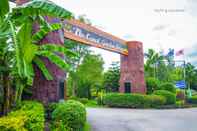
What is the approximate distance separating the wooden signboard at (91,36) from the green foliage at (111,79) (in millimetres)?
7444

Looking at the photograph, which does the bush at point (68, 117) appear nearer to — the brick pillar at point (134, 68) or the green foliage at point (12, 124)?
the green foliage at point (12, 124)

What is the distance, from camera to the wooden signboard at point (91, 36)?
633 inches

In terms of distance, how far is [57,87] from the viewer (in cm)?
1147

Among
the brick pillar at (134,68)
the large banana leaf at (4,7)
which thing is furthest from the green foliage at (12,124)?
the brick pillar at (134,68)

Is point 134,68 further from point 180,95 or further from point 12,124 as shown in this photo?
point 12,124

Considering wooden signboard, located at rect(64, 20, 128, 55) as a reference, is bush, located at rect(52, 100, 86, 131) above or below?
below

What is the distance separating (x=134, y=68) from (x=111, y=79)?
6962 millimetres

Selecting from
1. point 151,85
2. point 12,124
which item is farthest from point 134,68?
point 12,124

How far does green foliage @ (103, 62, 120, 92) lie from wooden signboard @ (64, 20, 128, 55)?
744 centimetres

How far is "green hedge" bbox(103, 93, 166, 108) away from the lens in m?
23.4

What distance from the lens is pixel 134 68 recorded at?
2541cm

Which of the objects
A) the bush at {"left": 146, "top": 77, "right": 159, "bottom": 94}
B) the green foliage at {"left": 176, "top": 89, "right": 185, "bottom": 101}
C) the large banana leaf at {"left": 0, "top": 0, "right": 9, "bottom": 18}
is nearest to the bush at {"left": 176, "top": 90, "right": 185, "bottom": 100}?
the green foliage at {"left": 176, "top": 89, "right": 185, "bottom": 101}

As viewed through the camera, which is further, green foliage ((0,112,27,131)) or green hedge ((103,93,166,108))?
green hedge ((103,93,166,108))

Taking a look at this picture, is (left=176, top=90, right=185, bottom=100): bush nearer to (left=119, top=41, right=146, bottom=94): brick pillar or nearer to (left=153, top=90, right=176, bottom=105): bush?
(left=153, top=90, right=176, bottom=105): bush
